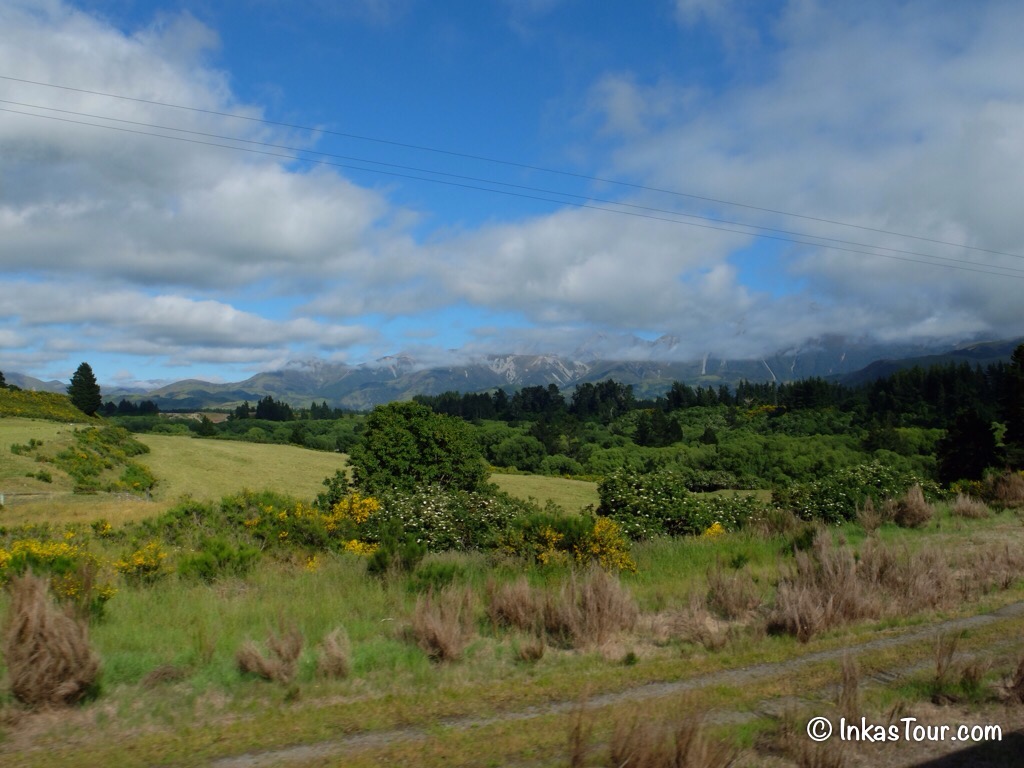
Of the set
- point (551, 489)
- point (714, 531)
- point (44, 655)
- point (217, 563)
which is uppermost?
point (44, 655)

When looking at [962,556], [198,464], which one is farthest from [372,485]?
[198,464]

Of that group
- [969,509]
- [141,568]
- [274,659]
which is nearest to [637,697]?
[274,659]

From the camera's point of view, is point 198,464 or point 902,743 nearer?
point 902,743

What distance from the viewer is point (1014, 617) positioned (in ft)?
26.7

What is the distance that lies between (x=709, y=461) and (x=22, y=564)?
72.9 meters

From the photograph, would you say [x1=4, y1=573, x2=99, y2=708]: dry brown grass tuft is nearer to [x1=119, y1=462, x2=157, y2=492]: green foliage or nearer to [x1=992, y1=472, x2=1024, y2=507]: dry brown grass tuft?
[x1=992, y1=472, x2=1024, y2=507]: dry brown grass tuft

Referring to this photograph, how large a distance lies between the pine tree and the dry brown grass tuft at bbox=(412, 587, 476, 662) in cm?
8186

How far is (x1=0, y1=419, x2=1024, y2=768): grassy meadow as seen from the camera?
4883 mm

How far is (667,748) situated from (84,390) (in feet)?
291

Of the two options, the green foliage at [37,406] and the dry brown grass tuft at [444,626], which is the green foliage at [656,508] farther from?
the green foliage at [37,406]

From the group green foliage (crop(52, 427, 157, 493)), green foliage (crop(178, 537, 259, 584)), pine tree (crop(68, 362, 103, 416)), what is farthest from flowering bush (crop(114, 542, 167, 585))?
pine tree (crop(68, 362, 103, 416))

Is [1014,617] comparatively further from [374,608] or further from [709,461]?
[709,461]

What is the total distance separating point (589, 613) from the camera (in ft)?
25.5

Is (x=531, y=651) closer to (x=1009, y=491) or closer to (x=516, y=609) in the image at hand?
(x=516, y=609)
